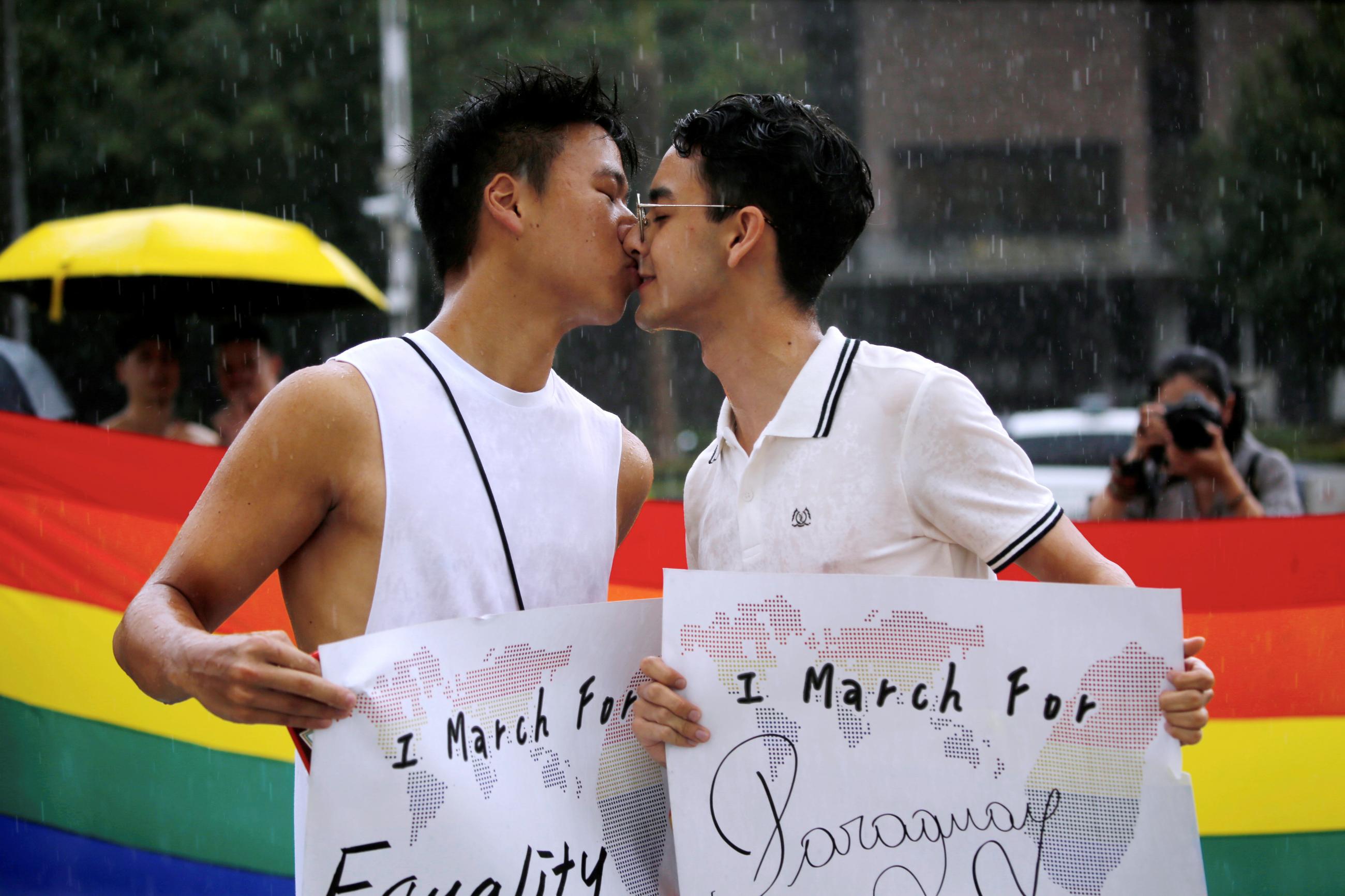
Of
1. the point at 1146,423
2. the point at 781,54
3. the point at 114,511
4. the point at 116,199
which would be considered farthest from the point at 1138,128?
the point at 114,511

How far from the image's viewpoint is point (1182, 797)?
6.10 feet

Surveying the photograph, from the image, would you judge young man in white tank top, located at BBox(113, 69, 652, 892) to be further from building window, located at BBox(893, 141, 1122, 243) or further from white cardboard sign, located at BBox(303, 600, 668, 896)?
building window, located at BBox(893, 141, 1122, 243)

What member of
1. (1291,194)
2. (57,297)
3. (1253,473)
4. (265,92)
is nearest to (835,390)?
(1253,473)

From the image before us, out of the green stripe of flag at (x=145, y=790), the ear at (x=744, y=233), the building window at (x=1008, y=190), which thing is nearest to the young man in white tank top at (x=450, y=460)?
the ear at (x=744, y=233)

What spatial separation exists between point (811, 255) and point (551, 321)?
0.51 m

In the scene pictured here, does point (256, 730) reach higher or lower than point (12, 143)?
lower

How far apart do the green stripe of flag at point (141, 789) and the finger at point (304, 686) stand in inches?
73.3

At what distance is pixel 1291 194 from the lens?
24000 millimetres

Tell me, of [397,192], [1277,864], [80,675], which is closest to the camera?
[1277,864]

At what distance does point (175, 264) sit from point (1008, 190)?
24953 mm

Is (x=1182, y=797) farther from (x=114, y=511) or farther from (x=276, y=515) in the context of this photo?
(x=114, y=511)

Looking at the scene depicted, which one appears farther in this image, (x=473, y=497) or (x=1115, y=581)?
(x=473, y=497)

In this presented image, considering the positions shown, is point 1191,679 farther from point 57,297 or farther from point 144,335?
point 57,297

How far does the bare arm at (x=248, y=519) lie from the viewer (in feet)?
6.24
